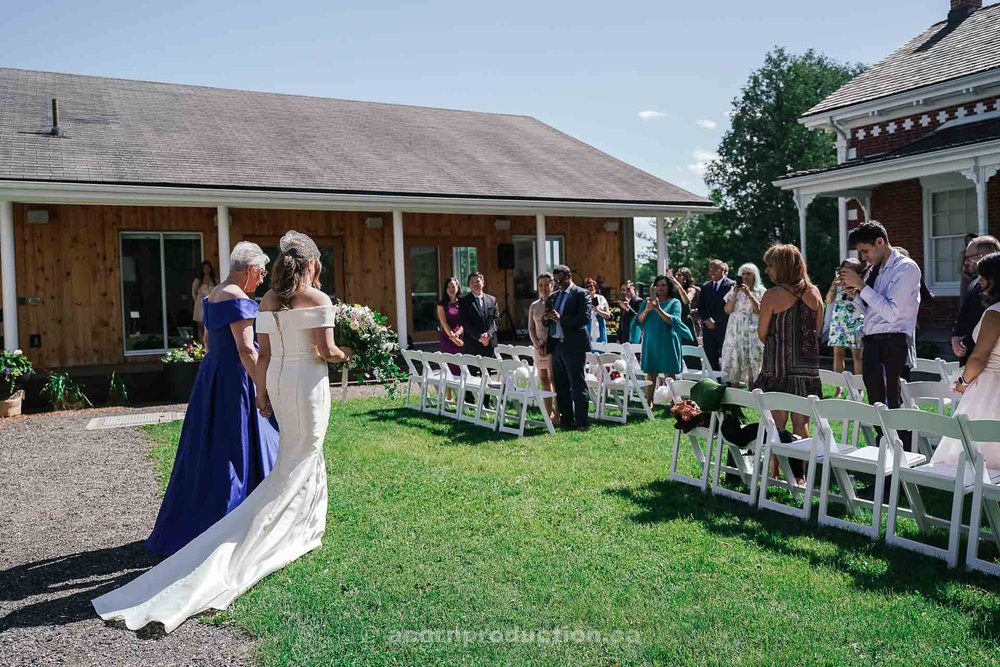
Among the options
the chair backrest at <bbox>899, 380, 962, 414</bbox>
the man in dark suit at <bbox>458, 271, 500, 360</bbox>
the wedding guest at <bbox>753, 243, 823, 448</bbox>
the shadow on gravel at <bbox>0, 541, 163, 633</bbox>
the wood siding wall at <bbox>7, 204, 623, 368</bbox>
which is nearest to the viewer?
the shadow on gravel at <bbox>0, 541, 163, 633</bbox>

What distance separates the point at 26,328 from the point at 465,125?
1184cm

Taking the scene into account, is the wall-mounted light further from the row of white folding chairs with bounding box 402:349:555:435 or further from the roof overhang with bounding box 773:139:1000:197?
the roof overhang with bounding box 773:139:1000:197

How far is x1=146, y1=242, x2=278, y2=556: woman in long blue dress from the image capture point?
517 centimetres

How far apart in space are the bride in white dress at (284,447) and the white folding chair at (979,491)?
11.8ft

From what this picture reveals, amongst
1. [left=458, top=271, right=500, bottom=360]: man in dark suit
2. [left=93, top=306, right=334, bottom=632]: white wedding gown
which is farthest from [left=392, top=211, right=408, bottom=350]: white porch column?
[left=93, top=306, right=334, bottom=632]: white wedding gown

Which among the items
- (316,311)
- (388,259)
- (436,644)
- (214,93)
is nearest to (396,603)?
(436,644)

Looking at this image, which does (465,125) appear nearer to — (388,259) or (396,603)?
(388,259)

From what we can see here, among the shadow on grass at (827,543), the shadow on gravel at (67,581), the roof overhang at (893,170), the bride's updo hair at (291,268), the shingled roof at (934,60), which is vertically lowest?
the shadow on gravel at (67,581)

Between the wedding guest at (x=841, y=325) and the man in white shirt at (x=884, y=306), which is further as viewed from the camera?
the wedding guest at (x=841, y=325)

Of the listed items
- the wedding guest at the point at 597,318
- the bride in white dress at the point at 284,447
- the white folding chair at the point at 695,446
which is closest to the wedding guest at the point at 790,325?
the white folding chair at the point at 695,446

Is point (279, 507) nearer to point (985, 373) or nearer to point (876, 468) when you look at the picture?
point (876, 468)

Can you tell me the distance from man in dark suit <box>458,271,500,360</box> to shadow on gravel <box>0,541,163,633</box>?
19.7 feet

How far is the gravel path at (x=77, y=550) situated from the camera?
397cm

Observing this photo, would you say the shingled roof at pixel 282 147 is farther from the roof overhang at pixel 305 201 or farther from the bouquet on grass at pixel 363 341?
the bouquet on grass at pixel 363 341
